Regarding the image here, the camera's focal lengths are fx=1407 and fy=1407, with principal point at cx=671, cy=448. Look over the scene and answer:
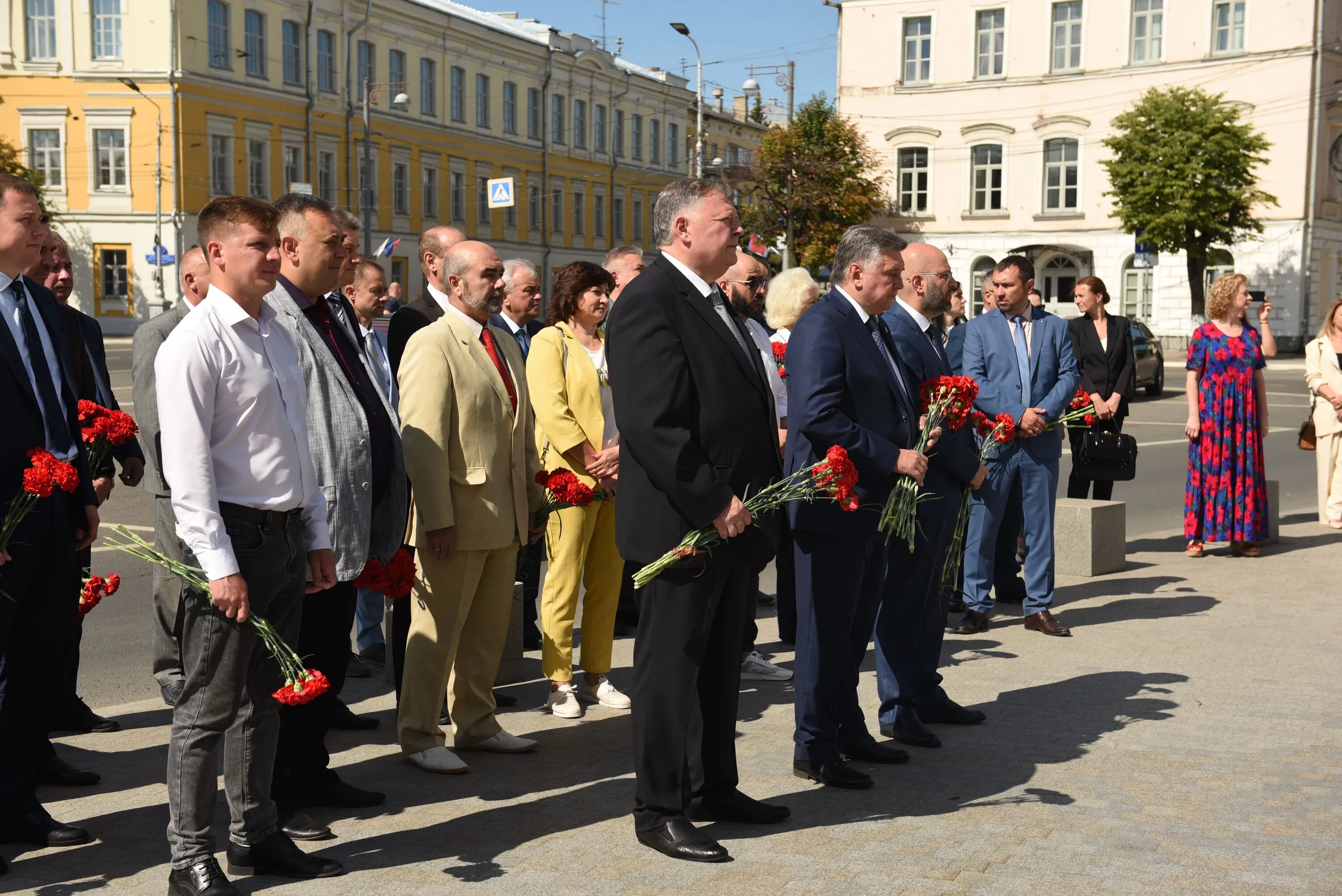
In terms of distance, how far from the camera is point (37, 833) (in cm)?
470

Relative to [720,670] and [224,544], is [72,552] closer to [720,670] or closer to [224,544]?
[224,544]

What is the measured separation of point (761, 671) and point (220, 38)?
48357 mm

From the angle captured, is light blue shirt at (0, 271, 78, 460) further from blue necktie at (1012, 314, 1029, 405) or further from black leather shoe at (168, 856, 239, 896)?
blue necktie at (1012, 314, 1029, 405)

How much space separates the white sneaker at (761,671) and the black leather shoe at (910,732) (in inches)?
43.7

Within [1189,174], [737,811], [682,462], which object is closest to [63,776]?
[737,811]

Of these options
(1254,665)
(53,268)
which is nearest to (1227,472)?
(1254,665)

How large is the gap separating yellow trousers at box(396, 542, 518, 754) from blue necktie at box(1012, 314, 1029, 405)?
3916 mm

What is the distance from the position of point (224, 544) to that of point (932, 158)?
48303 mm

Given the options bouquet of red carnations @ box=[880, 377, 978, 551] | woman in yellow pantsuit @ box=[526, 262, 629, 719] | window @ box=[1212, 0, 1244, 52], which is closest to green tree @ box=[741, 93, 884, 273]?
window @ box=[1212, 0, 1244, 52]

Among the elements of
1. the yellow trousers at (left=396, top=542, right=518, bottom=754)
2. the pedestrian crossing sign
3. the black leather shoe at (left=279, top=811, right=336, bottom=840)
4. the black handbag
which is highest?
the pedestrian crossing sign

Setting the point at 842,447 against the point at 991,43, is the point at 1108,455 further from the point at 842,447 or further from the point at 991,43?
the point at 991,43

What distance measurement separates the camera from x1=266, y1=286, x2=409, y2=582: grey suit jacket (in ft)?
15.9

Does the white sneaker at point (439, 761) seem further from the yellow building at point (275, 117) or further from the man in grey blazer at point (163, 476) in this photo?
the yellow building at point (275, 117)

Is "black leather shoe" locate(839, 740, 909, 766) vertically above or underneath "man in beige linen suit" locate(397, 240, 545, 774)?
underneath
